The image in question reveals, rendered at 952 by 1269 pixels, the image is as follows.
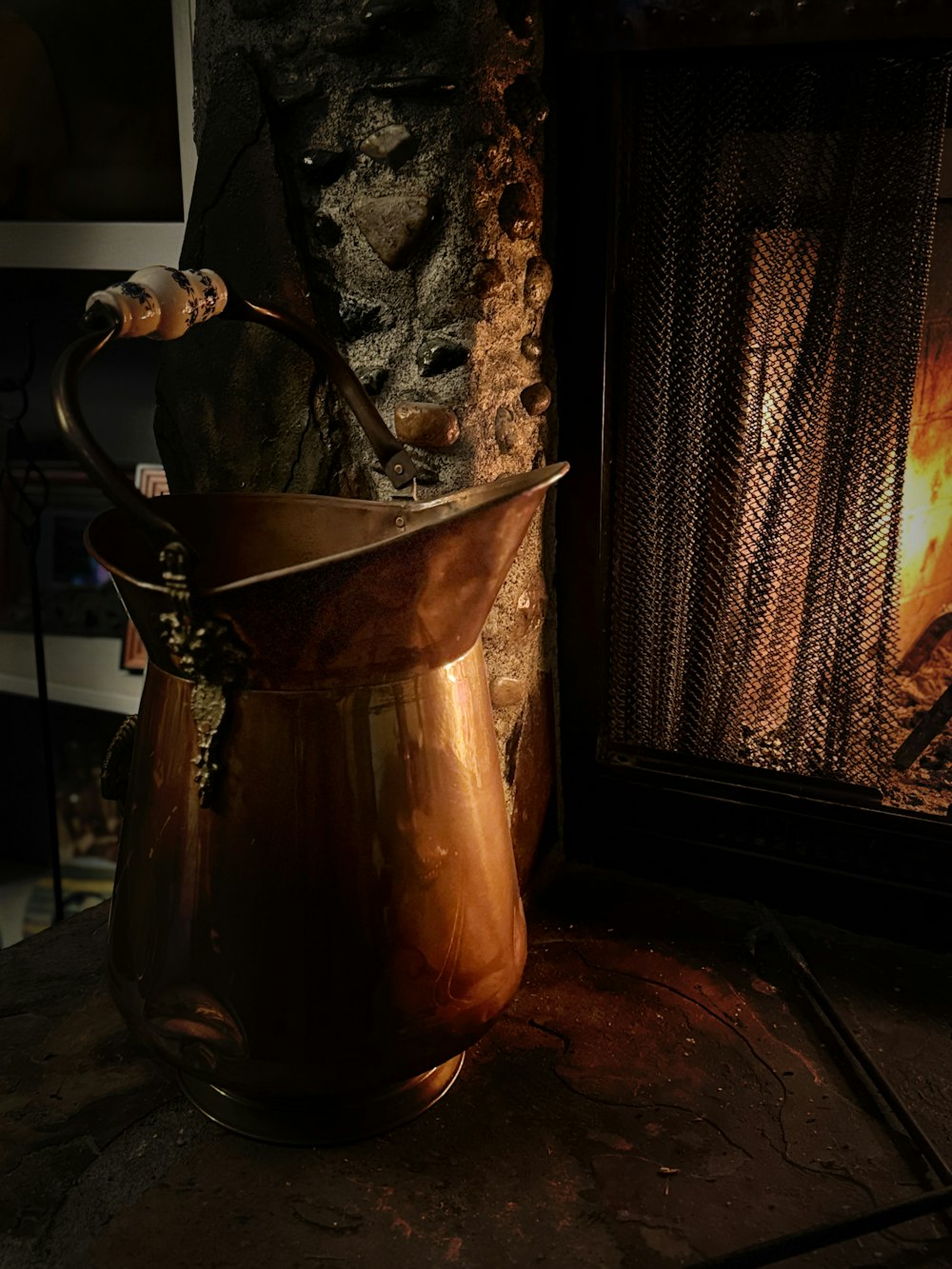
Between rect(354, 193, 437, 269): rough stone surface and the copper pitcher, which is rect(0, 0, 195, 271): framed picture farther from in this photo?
the copper pitcher

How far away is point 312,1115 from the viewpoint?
1078 mm

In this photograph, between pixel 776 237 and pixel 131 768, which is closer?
pixel 131 768

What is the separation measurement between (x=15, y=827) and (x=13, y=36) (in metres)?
1.58

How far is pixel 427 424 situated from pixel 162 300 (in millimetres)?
374

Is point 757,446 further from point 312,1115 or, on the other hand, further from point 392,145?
point 312,1115

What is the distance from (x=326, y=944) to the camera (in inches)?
37.7

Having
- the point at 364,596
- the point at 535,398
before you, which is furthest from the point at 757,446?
the point at 364,596

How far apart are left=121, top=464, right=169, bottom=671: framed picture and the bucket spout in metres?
0.91

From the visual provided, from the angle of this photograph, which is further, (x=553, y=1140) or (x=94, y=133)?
(x=94, y=133)

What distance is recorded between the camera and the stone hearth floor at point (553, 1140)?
38.4 inches

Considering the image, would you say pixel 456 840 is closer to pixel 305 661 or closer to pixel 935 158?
pixel 305 661

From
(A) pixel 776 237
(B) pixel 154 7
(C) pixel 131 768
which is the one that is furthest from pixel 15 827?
(A) pixel 776 237

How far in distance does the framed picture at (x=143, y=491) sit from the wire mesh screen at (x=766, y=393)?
3.13ft

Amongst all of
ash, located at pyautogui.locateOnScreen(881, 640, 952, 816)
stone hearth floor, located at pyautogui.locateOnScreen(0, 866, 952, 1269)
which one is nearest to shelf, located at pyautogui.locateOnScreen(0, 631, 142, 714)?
stone hearth floor, located at pyautogui.locateOnScreen(0, 866, 952, 1269)
